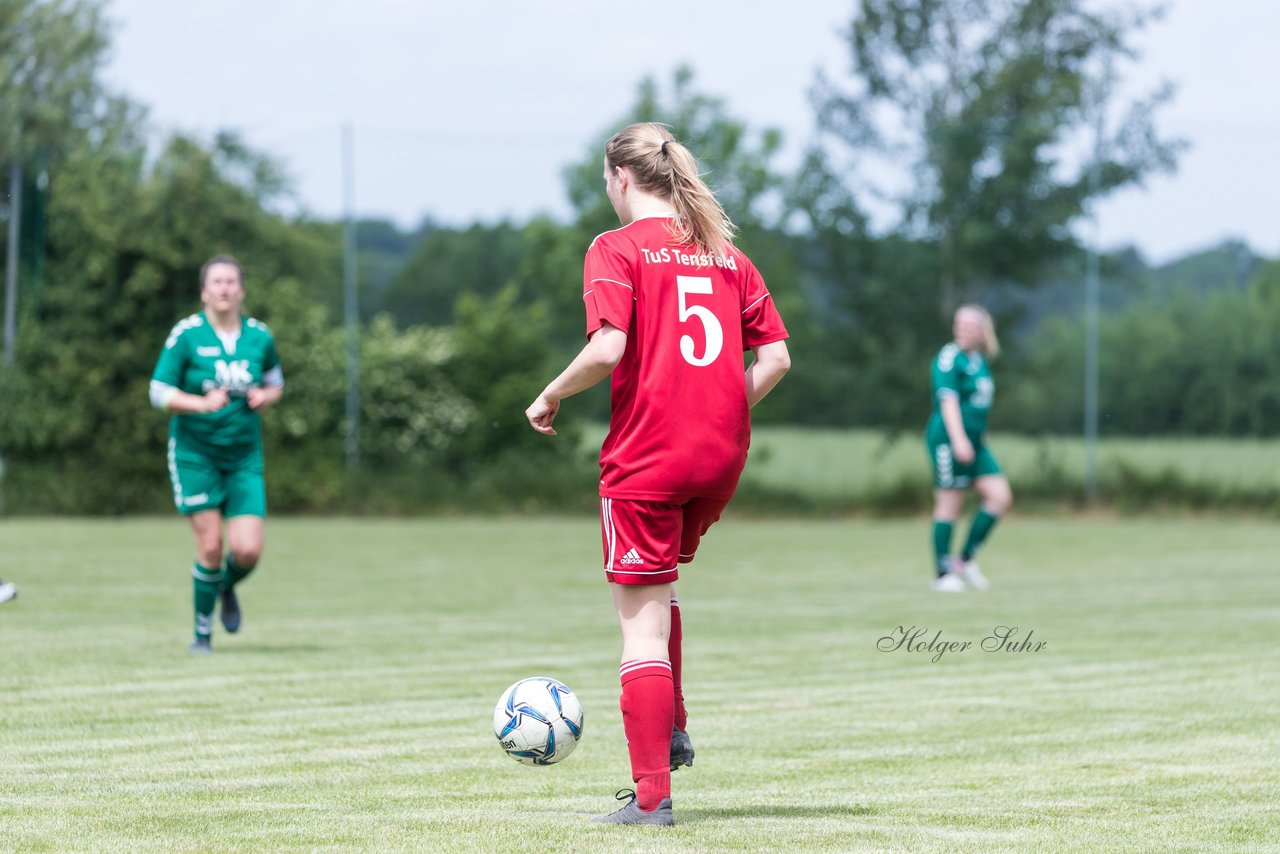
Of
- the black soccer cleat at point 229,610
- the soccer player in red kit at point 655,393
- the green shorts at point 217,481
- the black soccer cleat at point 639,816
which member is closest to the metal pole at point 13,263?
the black soccer cleat at point 229,610

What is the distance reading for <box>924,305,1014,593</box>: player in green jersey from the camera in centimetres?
1230

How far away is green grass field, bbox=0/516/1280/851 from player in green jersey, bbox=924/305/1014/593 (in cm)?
43

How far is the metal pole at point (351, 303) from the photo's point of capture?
2119 cm

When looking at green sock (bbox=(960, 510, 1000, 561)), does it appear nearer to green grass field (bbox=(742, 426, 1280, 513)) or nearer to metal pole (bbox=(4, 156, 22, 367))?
green grass field (bbox=(742, 426, 1280, 513))

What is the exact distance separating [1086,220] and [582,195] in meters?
8.76

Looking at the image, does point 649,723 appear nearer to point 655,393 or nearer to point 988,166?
point 655,393

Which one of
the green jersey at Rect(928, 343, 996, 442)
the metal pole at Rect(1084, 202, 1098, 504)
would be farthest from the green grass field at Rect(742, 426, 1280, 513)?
the green jersey at Rect(928, 343, 996, 442)

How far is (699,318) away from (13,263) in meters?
19.0

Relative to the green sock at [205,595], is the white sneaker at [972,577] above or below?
below

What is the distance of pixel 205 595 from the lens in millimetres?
8336

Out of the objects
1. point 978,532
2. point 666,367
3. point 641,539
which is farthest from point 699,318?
point 978,532

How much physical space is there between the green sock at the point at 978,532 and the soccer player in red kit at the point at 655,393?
832 cm

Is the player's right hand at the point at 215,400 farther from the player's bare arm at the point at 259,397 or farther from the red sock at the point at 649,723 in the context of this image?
the red sock at the point at 649,723

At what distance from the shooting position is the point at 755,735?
584 cm
